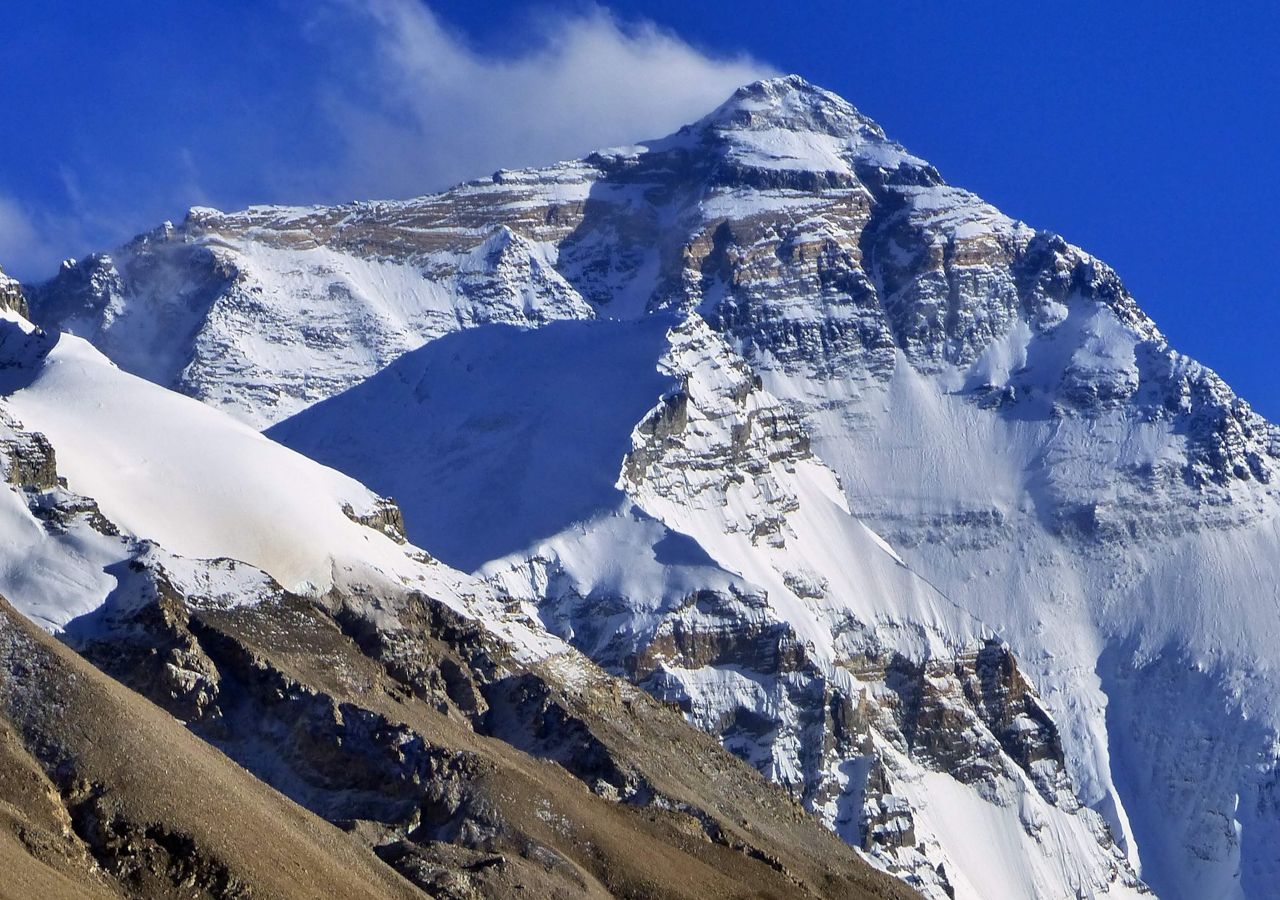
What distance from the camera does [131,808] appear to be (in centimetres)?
7881

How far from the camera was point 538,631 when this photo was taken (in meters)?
132

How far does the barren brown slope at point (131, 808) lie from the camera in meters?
76.4

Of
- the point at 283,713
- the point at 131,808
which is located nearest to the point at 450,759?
the point at 283,713

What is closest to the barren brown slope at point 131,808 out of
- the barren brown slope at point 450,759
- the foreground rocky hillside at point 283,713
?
the foreground rocky hillside at point 283,713

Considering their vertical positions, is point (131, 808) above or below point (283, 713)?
below

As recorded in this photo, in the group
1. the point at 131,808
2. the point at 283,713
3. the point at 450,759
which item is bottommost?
the point at 131,808

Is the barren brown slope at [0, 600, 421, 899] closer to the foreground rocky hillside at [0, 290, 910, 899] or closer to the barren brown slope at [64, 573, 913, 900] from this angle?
the foreground rocky hillside at [0, 290, 910, 899]

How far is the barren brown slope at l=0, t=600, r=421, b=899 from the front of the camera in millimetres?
76375

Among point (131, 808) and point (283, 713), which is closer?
point (131, 808)

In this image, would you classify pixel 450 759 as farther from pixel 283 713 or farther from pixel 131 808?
pixel 131 808

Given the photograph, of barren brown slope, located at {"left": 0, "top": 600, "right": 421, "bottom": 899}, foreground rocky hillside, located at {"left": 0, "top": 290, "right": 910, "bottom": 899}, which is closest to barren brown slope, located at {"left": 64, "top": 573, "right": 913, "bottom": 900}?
foreground rocky hillside, located at {"left": 0, "top": 290, "right": 910, "bottom": 899}

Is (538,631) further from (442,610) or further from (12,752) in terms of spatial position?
(12,752)

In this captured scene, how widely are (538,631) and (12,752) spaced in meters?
54.4

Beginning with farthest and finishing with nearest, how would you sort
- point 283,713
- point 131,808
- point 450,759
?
point 450,759 → point 283,713 → point 131,808
